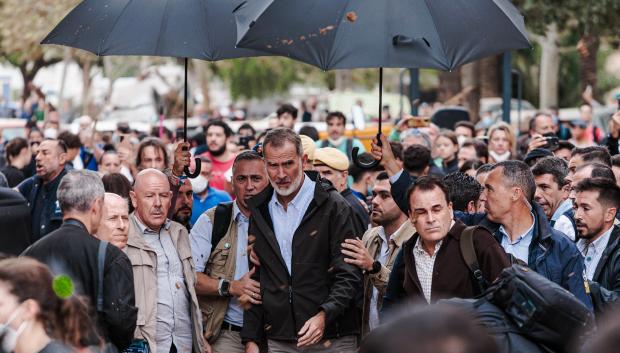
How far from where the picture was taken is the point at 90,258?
20.1 feet

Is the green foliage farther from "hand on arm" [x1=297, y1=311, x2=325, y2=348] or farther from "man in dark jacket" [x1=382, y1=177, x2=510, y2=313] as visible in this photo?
"man in dark jacket" [x1=382, y1=177, x2=510, y2=313]

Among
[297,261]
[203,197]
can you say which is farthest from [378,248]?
[203,197]

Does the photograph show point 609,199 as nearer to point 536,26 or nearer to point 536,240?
point 536,240

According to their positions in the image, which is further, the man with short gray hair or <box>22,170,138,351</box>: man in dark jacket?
the man with short gray hair

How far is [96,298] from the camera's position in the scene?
617 cm

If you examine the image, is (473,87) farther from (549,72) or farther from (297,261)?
(549,72)

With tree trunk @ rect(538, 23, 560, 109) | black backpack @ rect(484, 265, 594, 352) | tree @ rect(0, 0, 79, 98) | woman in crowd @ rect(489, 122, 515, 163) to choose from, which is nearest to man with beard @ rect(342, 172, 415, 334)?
black backpack @ rect(484, 265, 594, 352)

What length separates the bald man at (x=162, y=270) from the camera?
716 centimetres

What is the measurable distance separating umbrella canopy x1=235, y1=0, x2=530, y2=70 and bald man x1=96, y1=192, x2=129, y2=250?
1.27 m

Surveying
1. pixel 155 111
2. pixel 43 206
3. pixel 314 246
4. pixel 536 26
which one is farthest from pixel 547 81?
pixel 314 246

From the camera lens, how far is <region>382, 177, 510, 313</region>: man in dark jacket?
607cm

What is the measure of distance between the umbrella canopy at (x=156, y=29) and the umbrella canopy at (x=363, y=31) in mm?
840

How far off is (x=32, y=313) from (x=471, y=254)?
2611 mm

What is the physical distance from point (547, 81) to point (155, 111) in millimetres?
16862
